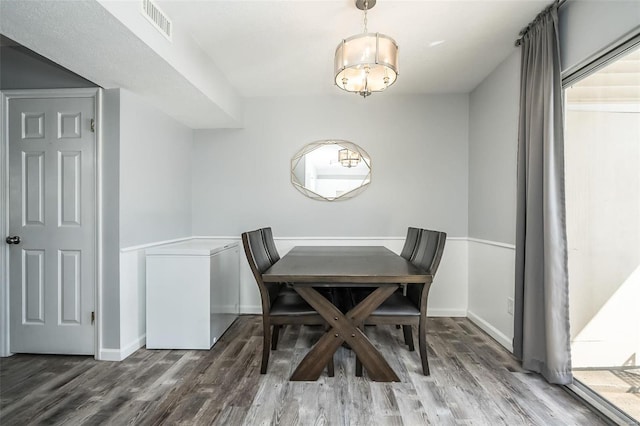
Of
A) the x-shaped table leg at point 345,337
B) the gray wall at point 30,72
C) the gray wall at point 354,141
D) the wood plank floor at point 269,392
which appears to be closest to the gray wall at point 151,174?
the gray wall at point 354,141

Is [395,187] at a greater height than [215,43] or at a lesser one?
lesser

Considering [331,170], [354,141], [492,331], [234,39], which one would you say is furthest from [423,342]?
[234,39]

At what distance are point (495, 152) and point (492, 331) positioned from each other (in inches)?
62.6

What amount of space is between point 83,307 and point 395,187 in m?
3.01

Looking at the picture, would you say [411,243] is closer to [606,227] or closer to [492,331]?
[492,331]

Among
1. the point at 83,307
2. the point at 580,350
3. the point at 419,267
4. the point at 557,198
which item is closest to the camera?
the point at 557,198

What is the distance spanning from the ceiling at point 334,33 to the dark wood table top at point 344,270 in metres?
1.66

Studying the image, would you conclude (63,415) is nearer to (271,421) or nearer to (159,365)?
(159,365)

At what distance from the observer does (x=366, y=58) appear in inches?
71.4

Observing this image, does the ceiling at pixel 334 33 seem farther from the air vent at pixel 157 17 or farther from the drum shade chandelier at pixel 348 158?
the drum shade chandelier at pixel 348 158

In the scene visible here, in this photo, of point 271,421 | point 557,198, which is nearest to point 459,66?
point 557,198

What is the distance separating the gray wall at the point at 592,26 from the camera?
160 centimetres

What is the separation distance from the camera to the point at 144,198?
2715 mm

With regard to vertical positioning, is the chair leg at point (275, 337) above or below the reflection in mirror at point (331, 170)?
below
